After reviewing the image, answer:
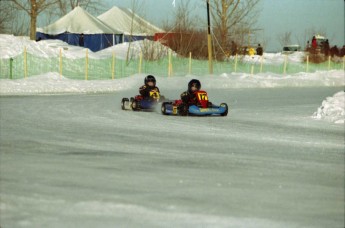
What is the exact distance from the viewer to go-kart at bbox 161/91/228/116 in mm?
16859

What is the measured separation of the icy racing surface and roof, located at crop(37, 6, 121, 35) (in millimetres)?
47194

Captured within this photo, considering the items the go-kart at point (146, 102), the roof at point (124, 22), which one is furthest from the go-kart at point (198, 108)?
the roof at point (124, 22)

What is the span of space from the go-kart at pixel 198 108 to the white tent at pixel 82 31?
4525cm

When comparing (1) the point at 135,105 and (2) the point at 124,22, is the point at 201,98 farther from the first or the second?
(2) the point at 124,22

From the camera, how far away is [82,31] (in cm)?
6178

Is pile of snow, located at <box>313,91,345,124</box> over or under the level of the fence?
under

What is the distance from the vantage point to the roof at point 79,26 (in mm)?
61781

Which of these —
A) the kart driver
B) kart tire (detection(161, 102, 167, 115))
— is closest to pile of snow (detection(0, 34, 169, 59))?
the kart driver

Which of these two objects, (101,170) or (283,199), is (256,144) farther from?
(283,199)

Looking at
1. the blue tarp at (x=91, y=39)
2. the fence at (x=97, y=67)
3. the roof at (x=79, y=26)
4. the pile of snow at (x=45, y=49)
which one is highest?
the roof at (x=79, y=26)

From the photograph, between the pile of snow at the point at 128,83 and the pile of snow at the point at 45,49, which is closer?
the pile of snow at the point at 128,83

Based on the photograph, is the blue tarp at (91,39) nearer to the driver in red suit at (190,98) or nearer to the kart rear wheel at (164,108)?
the kart rear wheel at (164,108)

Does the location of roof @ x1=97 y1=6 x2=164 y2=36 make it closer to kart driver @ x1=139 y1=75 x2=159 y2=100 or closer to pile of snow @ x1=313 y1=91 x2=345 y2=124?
kart driver @ x1=139 y1=75 x2=159 y2=100

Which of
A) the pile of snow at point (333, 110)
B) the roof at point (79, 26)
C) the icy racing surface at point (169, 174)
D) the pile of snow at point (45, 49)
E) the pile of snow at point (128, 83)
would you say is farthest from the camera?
the roof at point (79, 26)
